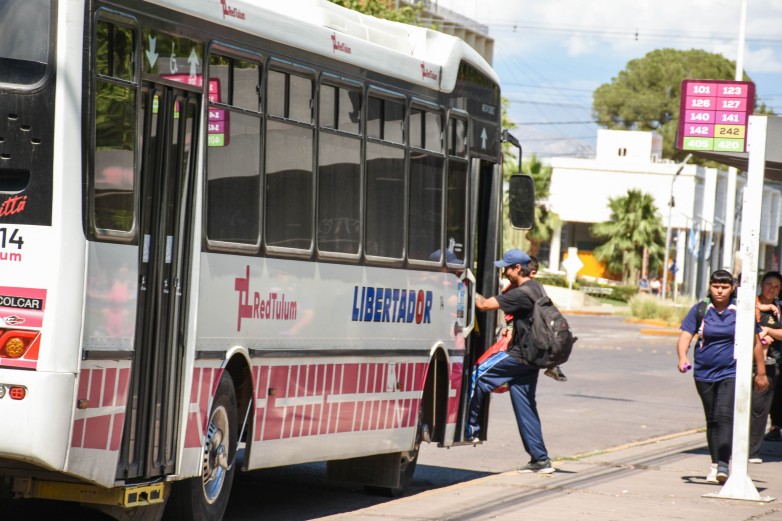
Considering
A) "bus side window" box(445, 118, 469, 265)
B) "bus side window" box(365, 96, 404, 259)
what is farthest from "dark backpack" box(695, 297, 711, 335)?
"bus side window" box(365, 96, 404, 259)

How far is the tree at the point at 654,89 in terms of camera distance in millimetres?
119375

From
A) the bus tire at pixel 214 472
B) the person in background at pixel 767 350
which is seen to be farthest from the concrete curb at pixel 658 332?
the bus tire at pixel 214 472

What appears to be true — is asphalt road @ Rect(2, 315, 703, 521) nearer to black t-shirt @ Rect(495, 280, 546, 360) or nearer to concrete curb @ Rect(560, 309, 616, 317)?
black t-shirt @ Rect(495, 280, 546, 360)

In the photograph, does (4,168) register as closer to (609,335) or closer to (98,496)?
(98,496)

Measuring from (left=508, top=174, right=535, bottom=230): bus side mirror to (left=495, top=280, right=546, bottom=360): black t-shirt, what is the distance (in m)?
0.75

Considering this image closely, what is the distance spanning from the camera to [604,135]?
100250 millimetres

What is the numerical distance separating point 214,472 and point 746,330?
15.1ft

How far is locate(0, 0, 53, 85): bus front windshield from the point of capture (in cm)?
730

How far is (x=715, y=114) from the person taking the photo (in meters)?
17.4

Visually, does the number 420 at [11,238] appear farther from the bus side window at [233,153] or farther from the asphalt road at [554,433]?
the asphalt road at [554,433]

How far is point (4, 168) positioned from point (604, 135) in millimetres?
94591

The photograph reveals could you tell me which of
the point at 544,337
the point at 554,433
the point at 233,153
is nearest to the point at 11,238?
the point at 233,153

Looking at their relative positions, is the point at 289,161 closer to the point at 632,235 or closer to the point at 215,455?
the point at 215,455

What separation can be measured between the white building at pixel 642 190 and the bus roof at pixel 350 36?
245 feet
